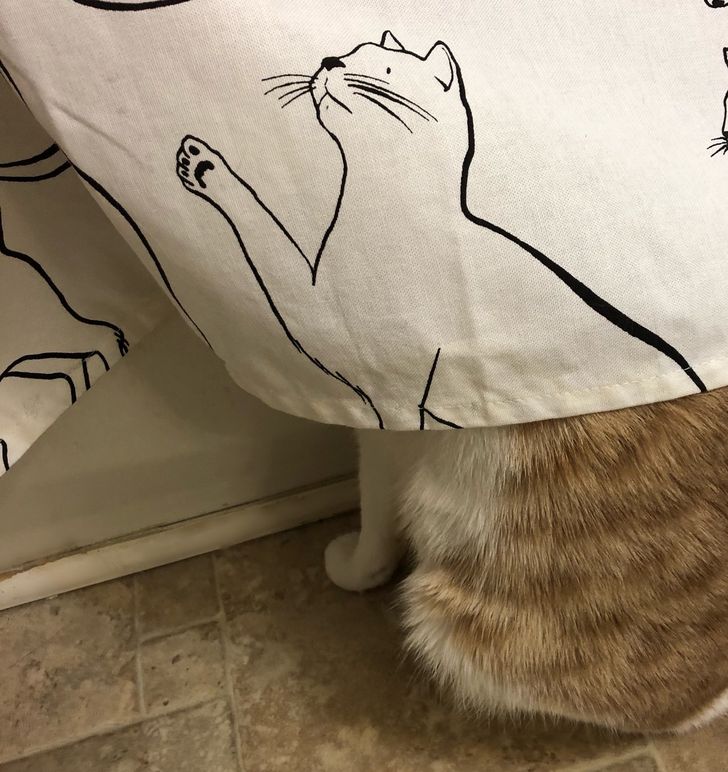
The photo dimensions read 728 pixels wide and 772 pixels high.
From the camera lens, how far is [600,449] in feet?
1.41

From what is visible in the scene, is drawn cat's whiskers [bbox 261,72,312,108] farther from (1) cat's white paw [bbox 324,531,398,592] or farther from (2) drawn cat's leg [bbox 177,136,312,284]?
(1) cat's white paw [bbox 324,531,398,592]

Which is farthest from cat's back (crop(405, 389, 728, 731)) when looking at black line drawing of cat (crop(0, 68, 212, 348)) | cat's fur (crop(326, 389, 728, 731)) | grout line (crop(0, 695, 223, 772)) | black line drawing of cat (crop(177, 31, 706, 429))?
grout line (crop(0, 695, 223, 772))

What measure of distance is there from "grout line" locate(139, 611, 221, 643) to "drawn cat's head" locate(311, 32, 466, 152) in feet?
2.68

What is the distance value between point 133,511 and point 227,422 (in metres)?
0.22

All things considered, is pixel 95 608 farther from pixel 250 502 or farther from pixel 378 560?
pixel 378 560

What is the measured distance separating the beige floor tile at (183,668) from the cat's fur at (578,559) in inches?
15.8

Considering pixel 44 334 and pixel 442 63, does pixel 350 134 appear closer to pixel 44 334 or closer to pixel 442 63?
pixel 442 63

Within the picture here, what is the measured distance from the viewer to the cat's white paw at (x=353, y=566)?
95cm

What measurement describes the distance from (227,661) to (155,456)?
1.03 ft

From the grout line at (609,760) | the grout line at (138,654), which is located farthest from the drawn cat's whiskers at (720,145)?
the grout line at (138,654)

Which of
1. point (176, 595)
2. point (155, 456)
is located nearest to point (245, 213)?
point (155, 456)

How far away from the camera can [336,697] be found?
0.93m

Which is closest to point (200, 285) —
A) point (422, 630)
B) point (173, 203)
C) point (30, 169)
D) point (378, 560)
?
point (173, 203)

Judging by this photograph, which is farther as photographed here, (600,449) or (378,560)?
(378,560)
